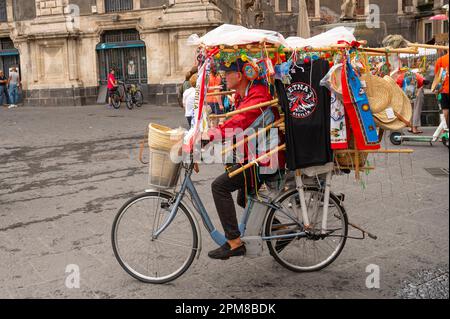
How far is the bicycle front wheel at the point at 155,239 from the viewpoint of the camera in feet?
13.5

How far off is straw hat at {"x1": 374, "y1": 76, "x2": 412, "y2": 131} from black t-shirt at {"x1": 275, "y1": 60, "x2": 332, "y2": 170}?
440 mm

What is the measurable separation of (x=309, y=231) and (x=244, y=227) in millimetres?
523

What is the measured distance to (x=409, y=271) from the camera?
433cm

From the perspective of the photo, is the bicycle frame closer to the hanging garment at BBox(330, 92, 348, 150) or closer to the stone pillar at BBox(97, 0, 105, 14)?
the hanging garment at BBox(330, 92, 348, 150)

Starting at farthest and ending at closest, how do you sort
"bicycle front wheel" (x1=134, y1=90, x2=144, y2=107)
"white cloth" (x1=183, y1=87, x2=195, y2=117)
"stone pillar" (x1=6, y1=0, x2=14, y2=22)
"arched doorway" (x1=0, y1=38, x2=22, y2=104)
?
"arched doorway" (x1=0, y1=38, x2=22, y2=104) → "stone pillar" (x1=6, y1=0, x2=14, y2=22) → "bicycle front wheel" (x1=134, y1=90, x2=144, y2=107) → "white cloth" (x1=183, y1=87, x2=195, y2=117)

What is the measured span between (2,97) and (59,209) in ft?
69.7

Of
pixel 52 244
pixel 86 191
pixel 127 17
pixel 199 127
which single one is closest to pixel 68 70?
pixel 127 17

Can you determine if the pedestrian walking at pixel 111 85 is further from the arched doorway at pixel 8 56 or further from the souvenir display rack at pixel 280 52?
the souvenir display rack at pixel 280 52

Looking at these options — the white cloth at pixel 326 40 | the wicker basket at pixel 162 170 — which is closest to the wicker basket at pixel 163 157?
the wicker basket at pixel 162 170

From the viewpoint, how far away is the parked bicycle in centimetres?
2162

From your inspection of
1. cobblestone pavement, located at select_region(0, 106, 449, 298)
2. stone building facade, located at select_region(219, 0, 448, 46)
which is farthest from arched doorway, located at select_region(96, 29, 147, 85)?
stone building facade, located at select_region(219, 0, 448, 46)

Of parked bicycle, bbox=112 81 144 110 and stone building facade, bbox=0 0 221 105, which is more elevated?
stone building facade, bbox=0 0 221 105

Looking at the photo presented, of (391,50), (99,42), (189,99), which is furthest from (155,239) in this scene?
(99,42)
